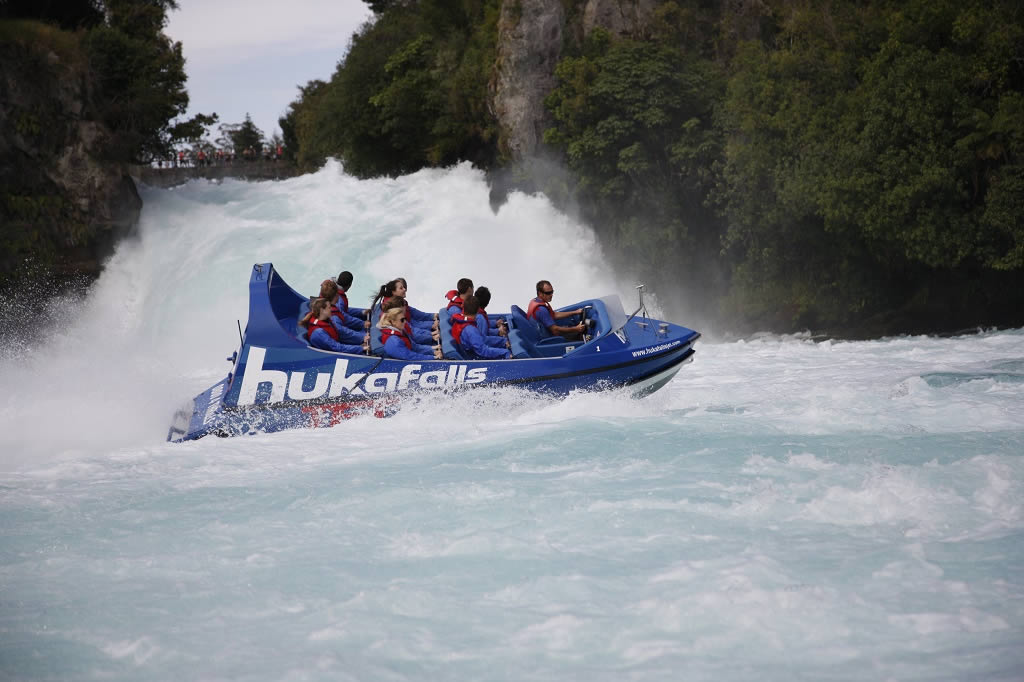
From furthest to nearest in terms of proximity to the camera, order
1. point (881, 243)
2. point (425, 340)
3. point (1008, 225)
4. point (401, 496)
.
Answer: point (881, 243)
point (1008, 225)
point (425, 340)
point (401, 496)

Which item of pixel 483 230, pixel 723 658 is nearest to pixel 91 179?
pixel 483 230

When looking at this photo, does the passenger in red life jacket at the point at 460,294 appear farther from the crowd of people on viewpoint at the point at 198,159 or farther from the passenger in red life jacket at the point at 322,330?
the crowd of people on viewpoint at the point at 198,159

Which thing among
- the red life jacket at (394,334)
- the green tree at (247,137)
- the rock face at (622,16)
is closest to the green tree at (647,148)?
the rock face at (622,16)

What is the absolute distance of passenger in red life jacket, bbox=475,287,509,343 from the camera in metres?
10.9

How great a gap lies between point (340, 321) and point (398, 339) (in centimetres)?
159

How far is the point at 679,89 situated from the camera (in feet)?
70.7

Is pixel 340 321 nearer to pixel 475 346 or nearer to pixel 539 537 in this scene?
pixel 475 346

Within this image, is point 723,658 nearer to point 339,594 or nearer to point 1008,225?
point 339,594

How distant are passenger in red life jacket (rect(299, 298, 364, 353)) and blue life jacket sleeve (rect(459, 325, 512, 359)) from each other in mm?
1084

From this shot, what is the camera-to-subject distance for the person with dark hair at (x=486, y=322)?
10938mm

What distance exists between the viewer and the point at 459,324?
34.9 feet

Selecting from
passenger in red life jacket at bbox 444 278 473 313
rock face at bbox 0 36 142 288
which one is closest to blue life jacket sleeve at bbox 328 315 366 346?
passenger in red life jacket at bbox 444 278 473 313

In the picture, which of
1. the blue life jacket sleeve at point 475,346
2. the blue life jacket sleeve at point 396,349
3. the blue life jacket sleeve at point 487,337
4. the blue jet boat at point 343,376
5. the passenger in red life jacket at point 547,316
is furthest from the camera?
the passenger in red life jacket at point 547,316

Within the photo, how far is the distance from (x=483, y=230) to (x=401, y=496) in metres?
14.9
